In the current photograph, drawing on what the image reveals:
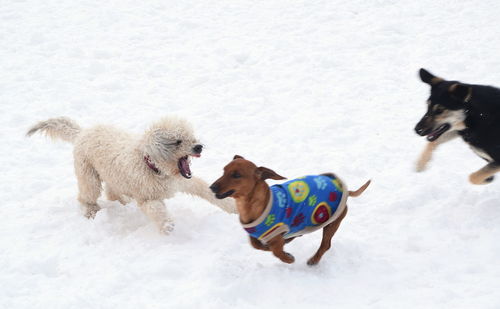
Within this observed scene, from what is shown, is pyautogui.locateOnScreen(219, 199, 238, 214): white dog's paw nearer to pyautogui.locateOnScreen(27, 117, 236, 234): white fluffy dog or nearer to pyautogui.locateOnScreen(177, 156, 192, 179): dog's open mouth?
pyautogui.locateOnScreen(27, 117, 236, 234): white fluffy dog

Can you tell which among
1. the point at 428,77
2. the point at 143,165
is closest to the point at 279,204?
the point at 143,165

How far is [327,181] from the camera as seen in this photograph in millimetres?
3709

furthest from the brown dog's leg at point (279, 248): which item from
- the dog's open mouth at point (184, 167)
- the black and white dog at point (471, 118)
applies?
the black and white dog at point (471, 118)

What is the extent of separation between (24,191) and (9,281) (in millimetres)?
1848

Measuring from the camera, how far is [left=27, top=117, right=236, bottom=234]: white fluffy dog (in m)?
4.40

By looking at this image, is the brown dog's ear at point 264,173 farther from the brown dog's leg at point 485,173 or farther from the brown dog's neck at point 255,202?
the brown dog's leg at point 485,173

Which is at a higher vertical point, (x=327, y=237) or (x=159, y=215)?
(x=327, y=237)

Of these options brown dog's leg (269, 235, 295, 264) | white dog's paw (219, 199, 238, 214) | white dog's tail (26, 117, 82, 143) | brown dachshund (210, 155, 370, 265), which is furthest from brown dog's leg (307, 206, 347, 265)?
white dog's tail (26, 117, 82, 143)

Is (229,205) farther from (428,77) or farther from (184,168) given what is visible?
(428,77)

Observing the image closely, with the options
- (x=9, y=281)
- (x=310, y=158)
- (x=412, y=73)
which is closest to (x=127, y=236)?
(x=9, y=281)

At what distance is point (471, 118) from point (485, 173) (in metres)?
0.54

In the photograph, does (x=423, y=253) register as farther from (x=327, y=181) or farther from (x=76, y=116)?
(x=76, y=116)

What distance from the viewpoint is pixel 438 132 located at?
175 inches

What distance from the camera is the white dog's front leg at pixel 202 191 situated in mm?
4703
